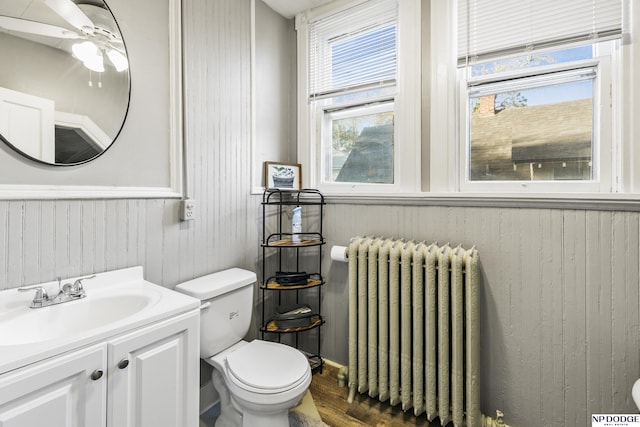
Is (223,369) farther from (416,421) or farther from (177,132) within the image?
(177,132)

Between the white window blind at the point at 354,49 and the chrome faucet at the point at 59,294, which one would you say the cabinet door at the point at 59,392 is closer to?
the chrome faucet at the point at 59,294

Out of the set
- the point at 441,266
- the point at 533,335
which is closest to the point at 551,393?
the point at 533,335

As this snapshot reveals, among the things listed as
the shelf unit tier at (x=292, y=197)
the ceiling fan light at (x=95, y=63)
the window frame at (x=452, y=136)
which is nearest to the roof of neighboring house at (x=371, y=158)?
the window frame at (x=452, y=136)

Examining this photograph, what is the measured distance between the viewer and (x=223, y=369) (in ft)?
4.96

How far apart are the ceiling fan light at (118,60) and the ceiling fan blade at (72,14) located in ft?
0.32

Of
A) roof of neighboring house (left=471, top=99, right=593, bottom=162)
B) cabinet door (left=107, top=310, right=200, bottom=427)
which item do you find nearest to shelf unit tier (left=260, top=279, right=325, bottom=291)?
cabinet door (left=107, top=310, right=200, bottom=427)

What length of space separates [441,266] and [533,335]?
0.56 meters

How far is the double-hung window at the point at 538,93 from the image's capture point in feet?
4.63

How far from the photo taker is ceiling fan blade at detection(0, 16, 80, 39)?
112cm

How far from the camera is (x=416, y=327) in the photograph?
1628 mm

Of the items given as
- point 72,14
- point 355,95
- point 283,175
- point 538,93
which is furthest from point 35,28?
point 538,93

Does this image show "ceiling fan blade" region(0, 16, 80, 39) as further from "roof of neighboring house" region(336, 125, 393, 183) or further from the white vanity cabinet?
"roof of neighboring house" region(336, 125, 393, 183)

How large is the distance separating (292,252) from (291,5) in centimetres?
176

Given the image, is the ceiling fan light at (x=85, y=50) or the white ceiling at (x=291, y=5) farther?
the white ceiling at (x=291, y=5)
